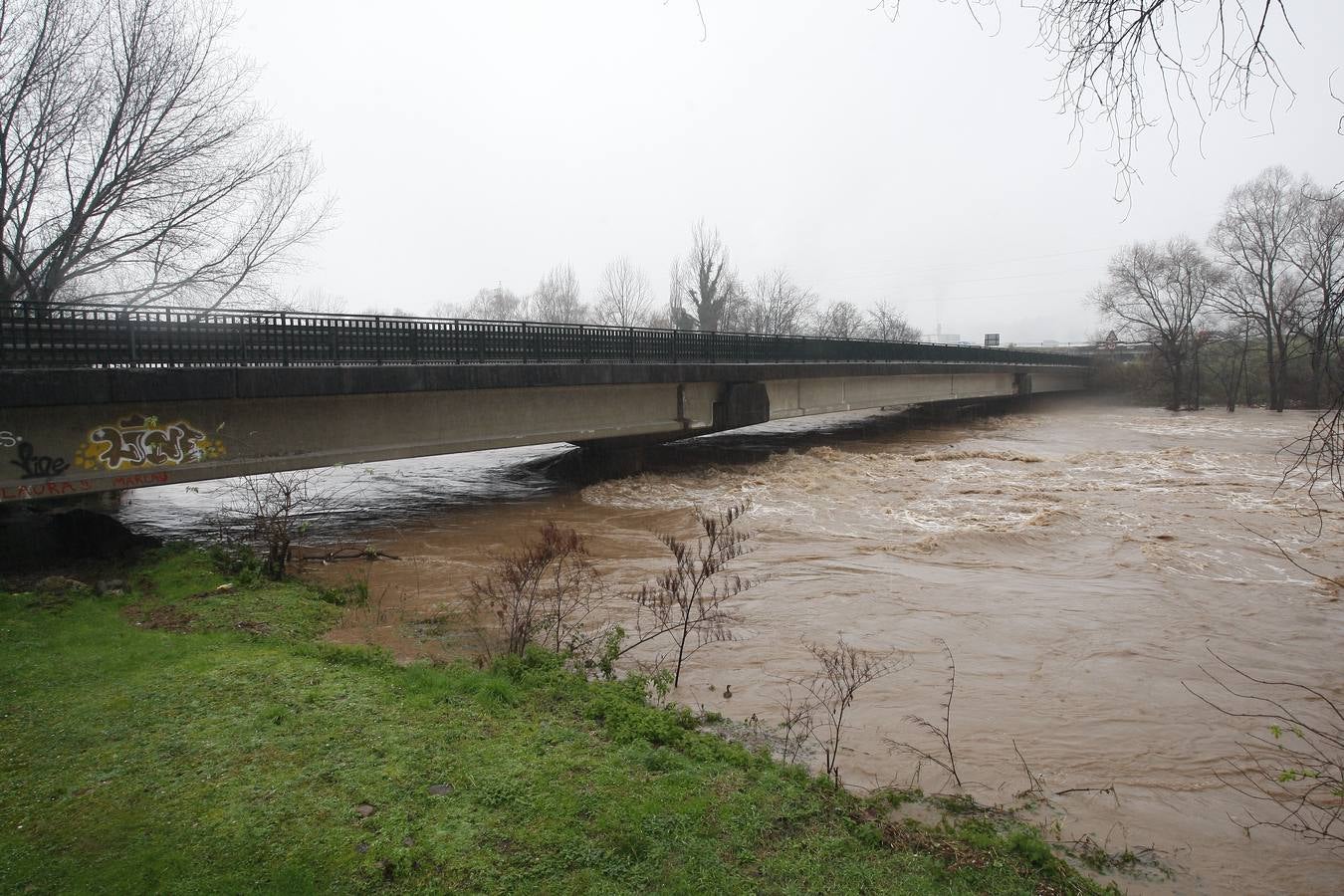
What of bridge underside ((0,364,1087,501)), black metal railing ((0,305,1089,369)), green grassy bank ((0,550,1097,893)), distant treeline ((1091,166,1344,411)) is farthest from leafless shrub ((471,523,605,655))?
distant treeline ((1091,166,1344,411))

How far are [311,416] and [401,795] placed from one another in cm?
1154

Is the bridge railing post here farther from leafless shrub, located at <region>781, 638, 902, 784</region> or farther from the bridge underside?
leafless shrub, located at <region>781, 638, 902, 784</region>

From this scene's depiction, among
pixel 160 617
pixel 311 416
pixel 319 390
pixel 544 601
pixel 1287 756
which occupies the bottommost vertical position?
pixel 1287 756

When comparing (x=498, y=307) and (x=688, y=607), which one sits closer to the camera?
(x=688, y=607)

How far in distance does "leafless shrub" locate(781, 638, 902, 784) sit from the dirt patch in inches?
261

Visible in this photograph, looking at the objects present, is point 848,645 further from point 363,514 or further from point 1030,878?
point 363,514

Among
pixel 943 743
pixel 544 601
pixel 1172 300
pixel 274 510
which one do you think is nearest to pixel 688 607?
pixel 544 601

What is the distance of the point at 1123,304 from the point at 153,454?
61.0 m

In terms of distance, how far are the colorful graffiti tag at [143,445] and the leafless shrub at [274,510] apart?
101 cm

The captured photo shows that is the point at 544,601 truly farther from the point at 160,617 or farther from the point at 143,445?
the point at 143,445

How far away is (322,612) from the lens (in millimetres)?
8953

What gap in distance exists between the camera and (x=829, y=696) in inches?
284

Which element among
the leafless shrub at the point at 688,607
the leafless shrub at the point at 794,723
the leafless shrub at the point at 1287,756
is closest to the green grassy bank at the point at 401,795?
the leafless shrub at the point at 794,723

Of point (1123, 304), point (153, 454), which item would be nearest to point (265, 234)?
point (153, 454)
